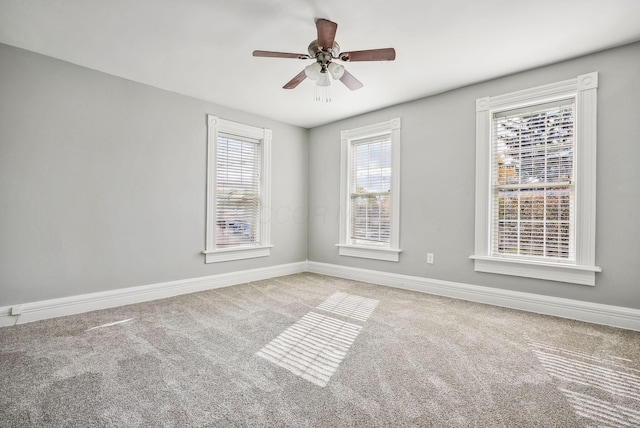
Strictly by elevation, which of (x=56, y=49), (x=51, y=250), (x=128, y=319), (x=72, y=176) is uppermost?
(x=56, y=49)

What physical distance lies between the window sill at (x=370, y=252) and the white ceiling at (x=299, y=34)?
2.20m

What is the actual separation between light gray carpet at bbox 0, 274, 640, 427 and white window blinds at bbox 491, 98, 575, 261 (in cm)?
73

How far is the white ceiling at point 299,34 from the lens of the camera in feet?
7.41

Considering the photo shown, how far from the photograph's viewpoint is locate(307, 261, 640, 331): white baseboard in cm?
274

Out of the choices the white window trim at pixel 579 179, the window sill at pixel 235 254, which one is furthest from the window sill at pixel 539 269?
the window sill at pixel 235 254

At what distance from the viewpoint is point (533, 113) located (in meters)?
3.24

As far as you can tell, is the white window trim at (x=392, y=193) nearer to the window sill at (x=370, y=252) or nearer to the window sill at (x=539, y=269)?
the window sill at (x=370, y=252)

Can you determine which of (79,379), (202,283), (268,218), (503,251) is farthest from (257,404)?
(268,218)

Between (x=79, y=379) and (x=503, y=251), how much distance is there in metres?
3.91

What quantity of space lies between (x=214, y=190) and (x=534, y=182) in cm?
383

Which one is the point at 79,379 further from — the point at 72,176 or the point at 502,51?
the point at 502,51

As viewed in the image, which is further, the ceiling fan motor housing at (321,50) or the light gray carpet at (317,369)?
the ceiling fan motor housing at (321,50)

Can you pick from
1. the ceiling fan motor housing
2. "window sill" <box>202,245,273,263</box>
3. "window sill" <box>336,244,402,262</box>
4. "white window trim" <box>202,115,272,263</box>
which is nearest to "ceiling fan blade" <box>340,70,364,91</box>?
the ceiling fan motor housing

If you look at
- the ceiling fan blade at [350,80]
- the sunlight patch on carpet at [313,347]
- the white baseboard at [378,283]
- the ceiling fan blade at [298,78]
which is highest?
the ceiling fan blade at [298,78]
